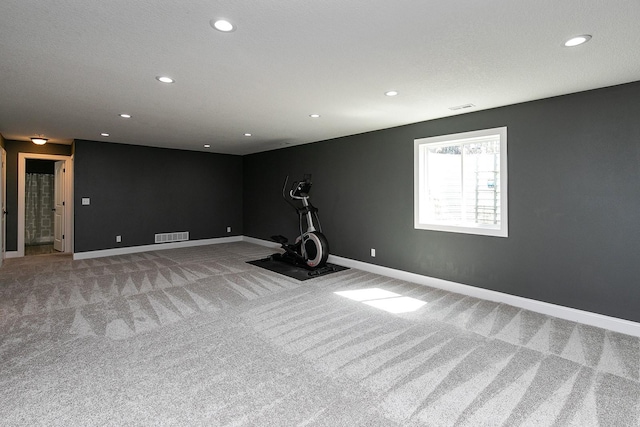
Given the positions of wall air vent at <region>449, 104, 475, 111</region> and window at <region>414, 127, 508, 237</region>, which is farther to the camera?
window at <region>414, 127, 508, 237</region>

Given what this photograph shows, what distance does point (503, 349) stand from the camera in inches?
110

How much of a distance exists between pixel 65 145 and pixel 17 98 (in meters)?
4.28

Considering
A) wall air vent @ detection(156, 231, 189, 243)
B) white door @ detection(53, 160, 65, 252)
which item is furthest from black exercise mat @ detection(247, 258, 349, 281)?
white door @ detection(53, 160, 65, 252)

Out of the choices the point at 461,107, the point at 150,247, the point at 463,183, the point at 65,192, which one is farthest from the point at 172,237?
the point at 461,107

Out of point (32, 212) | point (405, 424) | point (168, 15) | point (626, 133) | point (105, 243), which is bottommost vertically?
point (405, 424)

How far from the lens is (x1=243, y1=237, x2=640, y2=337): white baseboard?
3.16 meters

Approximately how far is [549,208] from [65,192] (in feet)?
29.5

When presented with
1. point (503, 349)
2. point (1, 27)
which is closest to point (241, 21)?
point (1, 27)

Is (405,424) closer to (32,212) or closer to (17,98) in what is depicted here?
(17,98)

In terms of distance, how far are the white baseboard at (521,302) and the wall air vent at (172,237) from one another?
454 centimetres

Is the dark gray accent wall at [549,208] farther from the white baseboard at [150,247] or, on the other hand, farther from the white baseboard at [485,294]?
the white baseboard at [150,247]

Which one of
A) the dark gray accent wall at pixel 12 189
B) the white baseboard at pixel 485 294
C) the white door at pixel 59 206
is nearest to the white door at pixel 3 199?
the dark gray accent wall at pixel 12 189

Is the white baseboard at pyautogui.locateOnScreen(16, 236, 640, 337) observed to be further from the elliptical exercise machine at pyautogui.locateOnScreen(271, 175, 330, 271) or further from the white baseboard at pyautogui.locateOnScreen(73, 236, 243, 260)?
the elliptical exercise machine at pyautogui.locateOnScreen(271, 175, 330, 271)

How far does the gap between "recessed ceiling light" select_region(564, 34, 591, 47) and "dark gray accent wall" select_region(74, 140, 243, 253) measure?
24.9 ft
